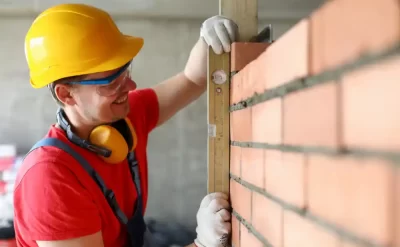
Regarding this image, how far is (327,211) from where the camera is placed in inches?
21.6

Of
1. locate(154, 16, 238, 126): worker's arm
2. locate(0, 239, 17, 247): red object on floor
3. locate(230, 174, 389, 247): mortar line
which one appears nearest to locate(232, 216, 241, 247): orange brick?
locate(230, 174, 389, 247): mortar line

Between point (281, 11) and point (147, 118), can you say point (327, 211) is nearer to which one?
point (147, 118)

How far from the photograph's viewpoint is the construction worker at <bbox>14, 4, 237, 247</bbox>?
4.08 ft

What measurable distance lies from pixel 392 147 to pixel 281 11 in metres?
2.41

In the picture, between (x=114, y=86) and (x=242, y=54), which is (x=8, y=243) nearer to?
(x=114, y=86)

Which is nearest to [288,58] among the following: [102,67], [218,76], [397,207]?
[397,207]

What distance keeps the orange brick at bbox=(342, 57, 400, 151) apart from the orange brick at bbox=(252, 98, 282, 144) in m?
0.26

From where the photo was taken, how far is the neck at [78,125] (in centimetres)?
144

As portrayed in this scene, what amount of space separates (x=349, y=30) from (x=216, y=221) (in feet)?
2.81

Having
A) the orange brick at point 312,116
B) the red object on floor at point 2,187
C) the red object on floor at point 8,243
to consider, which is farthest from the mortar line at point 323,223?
the red object on floor at point 2,187

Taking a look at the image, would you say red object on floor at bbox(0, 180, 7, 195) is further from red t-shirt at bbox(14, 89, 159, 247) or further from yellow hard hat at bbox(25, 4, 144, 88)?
yellow hard hat at bbox(25, 4, 144, 88)

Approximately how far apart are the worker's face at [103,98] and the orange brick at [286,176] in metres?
0.70

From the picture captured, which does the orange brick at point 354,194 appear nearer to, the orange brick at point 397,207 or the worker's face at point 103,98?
the orange brick at point 397,207

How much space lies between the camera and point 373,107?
0.43 m
